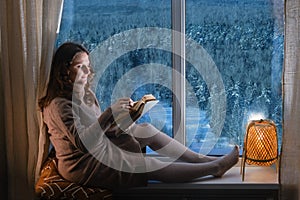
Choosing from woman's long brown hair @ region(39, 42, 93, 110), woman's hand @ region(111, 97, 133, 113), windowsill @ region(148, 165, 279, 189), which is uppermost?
woman's long brown hair @ region(39, 42, 93, 110)

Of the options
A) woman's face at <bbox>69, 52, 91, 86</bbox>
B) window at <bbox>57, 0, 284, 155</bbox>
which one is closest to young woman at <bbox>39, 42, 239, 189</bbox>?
woman's face at <bbox>69, 52, 91, 86</bbox>

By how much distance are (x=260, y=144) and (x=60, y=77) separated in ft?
3.24

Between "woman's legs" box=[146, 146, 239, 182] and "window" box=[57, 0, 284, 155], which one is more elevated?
"window" box=[57, 0, 284, 155]

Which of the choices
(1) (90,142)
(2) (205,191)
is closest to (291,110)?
(2) (205,191)

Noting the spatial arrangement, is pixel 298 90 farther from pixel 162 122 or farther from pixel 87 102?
pixel 87 102

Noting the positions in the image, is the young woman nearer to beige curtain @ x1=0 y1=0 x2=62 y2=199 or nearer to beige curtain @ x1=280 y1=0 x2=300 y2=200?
beige curtain @ x1=0 y1=0 x2=62 y2=199

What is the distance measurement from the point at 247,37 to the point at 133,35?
1.93 ft

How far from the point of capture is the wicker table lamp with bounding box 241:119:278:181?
2.15 m

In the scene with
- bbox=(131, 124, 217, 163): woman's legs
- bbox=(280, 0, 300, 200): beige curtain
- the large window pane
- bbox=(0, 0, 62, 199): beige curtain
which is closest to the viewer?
bbox=(280, 0, 300, 200): beige curtain

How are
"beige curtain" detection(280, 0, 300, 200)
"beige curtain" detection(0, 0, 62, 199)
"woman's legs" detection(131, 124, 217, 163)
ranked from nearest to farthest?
"beige curtain" detection(280, 0, 300, 200), "beige curtain" detection(0, 0, 62, 199), "woman's legs" detection(131, 124, 217, 163)

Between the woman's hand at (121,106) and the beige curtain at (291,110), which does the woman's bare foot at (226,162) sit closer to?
the beige curtain at (291,110)

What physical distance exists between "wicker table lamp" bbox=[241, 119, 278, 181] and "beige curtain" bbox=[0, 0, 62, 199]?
993 mm

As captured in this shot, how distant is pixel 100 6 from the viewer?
7.70 ft

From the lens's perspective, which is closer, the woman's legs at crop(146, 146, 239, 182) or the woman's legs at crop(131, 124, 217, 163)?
the woman's legs at crop(146, 146, 239, 182)
